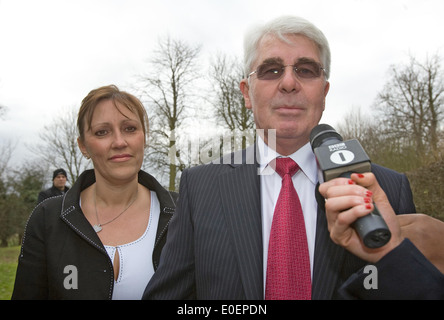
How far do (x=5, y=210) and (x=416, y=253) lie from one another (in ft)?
90.9

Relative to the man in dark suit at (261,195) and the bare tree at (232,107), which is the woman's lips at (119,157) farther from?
the bare tree at (232,107)

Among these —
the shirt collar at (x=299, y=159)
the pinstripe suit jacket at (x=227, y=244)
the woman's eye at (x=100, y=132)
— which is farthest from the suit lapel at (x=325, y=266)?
the woman's eye at (x=100, y=132)

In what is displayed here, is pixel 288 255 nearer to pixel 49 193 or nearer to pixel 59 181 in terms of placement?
pixel 49 193

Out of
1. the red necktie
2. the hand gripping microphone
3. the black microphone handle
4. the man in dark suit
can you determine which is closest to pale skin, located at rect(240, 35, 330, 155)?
the man in dark suit

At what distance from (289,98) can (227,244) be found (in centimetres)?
84

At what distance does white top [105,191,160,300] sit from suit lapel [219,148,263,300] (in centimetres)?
99

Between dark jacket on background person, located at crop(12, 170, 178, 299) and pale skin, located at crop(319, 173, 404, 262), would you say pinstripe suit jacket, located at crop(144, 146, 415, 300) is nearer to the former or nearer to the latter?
pale skin, located at crop(319, 173, 404, 262)

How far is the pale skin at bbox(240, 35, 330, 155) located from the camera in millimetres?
2006

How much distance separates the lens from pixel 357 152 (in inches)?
53.8

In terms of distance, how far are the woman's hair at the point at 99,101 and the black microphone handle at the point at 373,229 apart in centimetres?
209

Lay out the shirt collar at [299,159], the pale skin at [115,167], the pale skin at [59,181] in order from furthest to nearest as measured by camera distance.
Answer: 1. the pale skin at [59,181]
2. the pale skin at [115,167]
3. the shirt collar at [299,159]

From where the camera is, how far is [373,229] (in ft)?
3.76

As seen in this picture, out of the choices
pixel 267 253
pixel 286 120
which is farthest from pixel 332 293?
pixel 286 120

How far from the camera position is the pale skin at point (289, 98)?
2.01m
